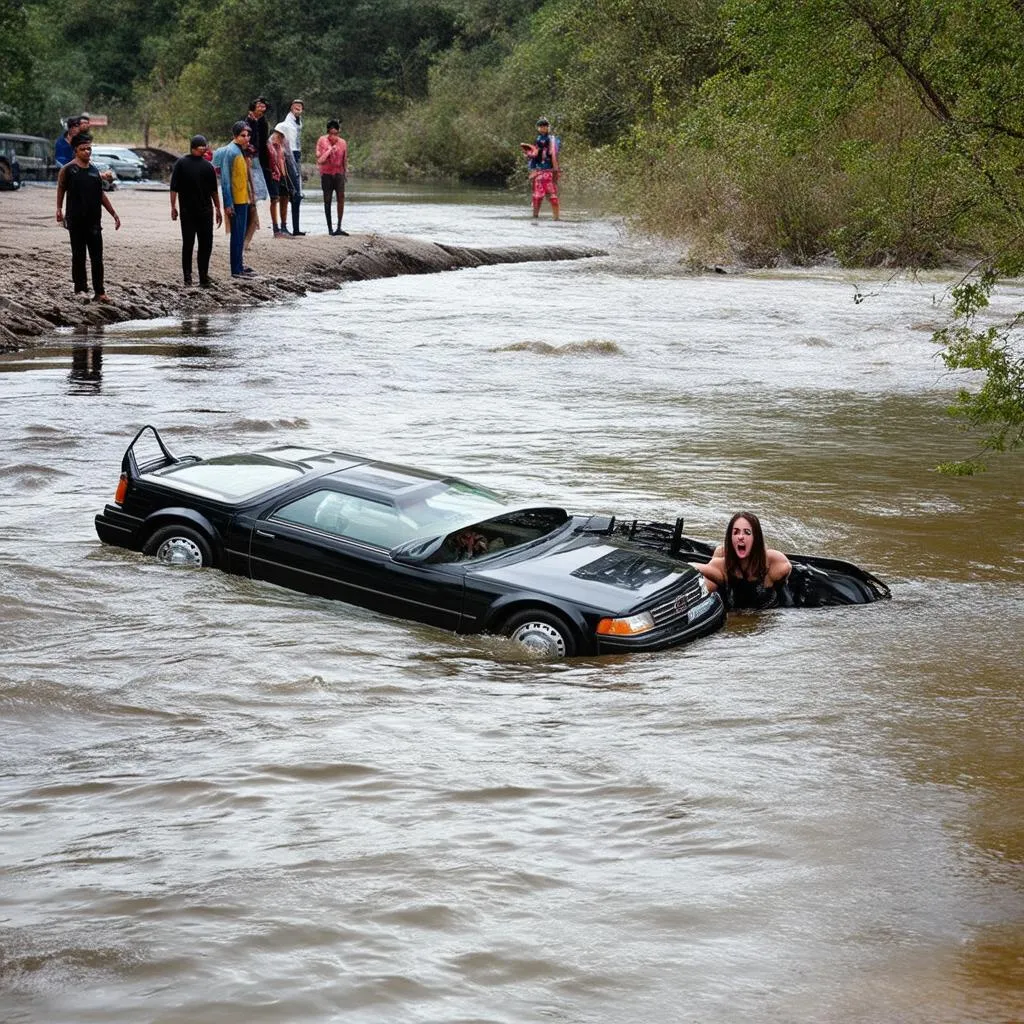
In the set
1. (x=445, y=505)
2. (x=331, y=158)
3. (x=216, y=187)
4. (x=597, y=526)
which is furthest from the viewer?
(x=331, y=158)

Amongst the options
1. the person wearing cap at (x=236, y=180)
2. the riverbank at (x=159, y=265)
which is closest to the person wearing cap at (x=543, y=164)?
the riverbank at (x=159, y=265)

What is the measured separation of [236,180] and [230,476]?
14145 millimetres

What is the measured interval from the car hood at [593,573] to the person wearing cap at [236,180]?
579 inches

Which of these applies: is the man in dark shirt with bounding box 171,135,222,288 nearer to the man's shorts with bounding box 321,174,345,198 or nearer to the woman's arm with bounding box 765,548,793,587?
the man's shorts with bounding box 321,174,345,198

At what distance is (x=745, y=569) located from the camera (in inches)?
431

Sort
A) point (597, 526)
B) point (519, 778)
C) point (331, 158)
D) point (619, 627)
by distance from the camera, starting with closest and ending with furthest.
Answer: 1. point (519, 778)
2. point (619, 627)
3. point (597, 526)
4. point (331, 158)

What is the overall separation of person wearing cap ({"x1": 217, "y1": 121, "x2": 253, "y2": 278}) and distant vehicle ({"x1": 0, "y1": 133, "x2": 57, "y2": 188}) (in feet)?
59.9

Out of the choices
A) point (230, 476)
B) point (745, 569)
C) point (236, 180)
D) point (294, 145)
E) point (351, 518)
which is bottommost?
point (745, 569)

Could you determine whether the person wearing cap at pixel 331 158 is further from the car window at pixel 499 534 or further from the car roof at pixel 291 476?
the car window at pixel 499 534

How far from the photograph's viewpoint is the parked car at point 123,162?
165ft

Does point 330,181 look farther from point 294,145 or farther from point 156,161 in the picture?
point 156,161

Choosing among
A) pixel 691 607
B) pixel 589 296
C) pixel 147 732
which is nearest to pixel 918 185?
pixel 691 607

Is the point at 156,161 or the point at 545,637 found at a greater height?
the point at 156,161

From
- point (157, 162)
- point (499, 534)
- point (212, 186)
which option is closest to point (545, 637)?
point (499, 534)
